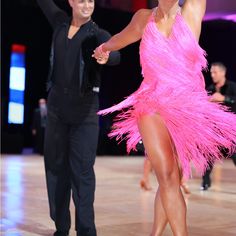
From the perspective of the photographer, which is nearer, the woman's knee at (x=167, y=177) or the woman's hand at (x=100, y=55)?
the woman's knee at (x=167, y=177)

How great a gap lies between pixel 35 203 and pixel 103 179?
2.60 m

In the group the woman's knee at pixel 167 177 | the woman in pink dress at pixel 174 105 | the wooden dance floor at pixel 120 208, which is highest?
the woman in pink dress at pixel 174 105

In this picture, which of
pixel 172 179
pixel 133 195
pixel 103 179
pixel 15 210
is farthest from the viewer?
pixel 103 179

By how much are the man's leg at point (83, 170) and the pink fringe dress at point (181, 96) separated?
64 centimetres

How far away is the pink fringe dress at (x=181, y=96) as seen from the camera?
241cm

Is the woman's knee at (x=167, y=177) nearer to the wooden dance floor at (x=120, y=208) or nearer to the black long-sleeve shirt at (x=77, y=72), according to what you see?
the black long-sleeve shirt at (x=77, y=72)

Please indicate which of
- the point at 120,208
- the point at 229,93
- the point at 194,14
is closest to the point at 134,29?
the point at 194,14

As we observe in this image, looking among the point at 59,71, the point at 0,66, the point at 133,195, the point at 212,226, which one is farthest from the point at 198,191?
the point at 0,66

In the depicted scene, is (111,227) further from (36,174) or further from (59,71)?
(36,174)

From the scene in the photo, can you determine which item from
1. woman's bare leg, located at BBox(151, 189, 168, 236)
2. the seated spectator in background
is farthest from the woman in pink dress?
the seated spectator in background

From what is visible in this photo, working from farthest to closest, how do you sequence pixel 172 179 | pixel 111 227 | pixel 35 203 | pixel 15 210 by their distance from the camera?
pixel 35 203 < pixel 15 210 < pixel 111 227 < pixel 172 179

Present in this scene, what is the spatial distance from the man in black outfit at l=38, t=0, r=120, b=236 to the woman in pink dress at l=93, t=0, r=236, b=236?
0.57 m

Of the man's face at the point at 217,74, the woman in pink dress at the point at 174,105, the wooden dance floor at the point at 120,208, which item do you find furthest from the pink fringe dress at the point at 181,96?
the man's face at the point at 217,74

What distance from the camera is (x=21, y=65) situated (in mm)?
15562
